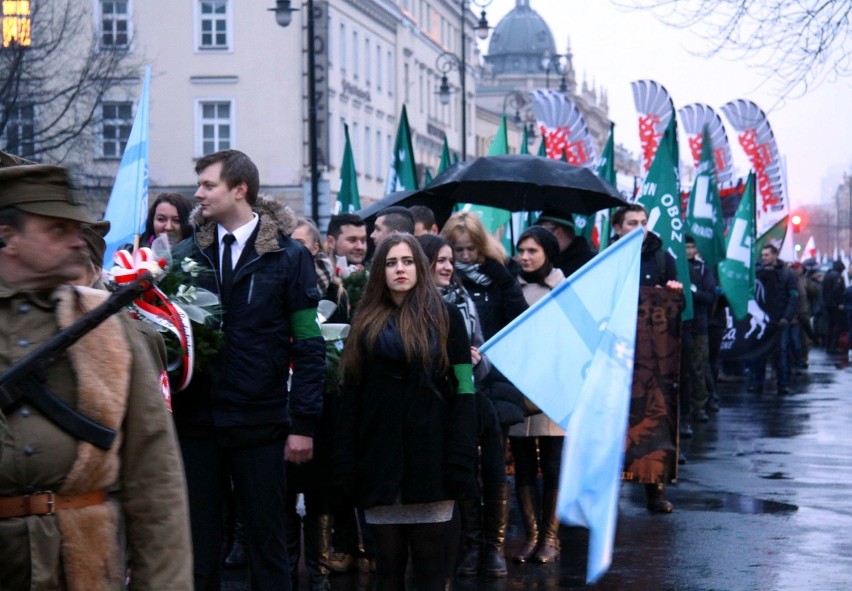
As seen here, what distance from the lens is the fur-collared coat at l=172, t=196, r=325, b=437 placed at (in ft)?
21.4

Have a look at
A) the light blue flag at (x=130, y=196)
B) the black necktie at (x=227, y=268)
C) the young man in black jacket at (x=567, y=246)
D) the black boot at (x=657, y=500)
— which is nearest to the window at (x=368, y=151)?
the young man in black jacket at (x=567, y=246)

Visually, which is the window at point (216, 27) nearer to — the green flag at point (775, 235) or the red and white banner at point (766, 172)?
the red and white banner at point (766, 172)

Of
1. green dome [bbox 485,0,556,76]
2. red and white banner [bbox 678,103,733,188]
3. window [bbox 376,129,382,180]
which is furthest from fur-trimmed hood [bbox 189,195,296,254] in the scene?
green dome [bbox 485,0,556,76]

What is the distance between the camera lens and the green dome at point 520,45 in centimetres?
17212

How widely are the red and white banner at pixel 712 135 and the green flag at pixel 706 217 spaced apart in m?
6.88

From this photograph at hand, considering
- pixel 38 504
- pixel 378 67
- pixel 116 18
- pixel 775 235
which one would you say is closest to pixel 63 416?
pixel 38 504

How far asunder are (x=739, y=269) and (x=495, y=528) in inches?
463

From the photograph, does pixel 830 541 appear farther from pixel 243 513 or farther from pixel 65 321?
pixel 65 321

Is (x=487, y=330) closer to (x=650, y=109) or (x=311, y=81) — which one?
(x=311, y=81)

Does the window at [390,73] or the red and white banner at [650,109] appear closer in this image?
the red and white banner at [650,109]

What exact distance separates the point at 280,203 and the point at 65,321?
331 centimetres

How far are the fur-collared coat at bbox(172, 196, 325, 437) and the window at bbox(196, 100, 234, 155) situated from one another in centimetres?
4800

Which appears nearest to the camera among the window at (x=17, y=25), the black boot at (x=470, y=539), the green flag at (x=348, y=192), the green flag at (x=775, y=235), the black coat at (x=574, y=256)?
the black boot at (x=470, y=539)

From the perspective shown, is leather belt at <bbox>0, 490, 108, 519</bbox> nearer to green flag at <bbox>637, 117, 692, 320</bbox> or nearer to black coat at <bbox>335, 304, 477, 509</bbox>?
black coat at <bbox>335, 304, 477, 509</bbox>
